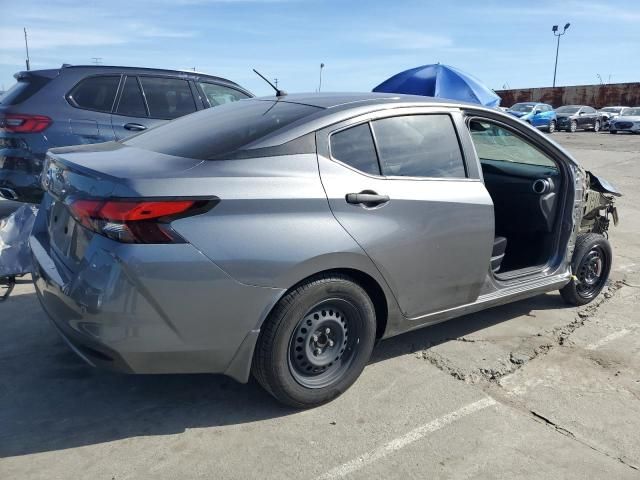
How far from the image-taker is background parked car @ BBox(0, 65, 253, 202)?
5.55 meters

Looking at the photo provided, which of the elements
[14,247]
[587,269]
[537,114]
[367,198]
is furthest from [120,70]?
[537,114]

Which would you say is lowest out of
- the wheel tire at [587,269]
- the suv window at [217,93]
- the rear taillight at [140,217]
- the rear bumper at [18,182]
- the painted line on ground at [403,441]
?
the painted line on ground at [403,441]

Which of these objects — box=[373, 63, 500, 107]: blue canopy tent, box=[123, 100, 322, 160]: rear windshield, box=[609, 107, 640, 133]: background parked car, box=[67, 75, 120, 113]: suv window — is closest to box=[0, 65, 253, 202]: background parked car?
box=[67, 75, 120, 113]: suv window

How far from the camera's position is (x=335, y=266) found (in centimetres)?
280

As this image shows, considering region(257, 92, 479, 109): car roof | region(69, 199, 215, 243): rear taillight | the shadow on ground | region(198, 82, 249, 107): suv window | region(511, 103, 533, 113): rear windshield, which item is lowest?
the shadow on ground

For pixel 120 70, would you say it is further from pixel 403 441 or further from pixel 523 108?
pixel 523 108

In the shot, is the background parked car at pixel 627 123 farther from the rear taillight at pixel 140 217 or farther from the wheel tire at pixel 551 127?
the rear taillight at pixel 140 217

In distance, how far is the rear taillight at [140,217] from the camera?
238cm

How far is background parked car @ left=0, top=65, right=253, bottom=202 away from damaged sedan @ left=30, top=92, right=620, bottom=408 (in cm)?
263

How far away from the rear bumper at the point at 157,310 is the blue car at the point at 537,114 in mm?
26411

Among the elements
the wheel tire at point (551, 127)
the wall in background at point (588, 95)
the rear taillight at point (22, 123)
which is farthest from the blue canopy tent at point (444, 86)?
the wall in background at point (588, 95)

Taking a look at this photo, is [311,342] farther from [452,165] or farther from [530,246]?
[530,246]

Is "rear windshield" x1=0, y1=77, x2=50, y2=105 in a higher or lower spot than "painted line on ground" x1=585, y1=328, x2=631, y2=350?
higher

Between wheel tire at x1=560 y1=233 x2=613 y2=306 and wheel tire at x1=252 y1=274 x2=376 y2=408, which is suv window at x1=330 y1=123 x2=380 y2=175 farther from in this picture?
wheel tire at x1=560 y1=233 x2=613 y2=306
